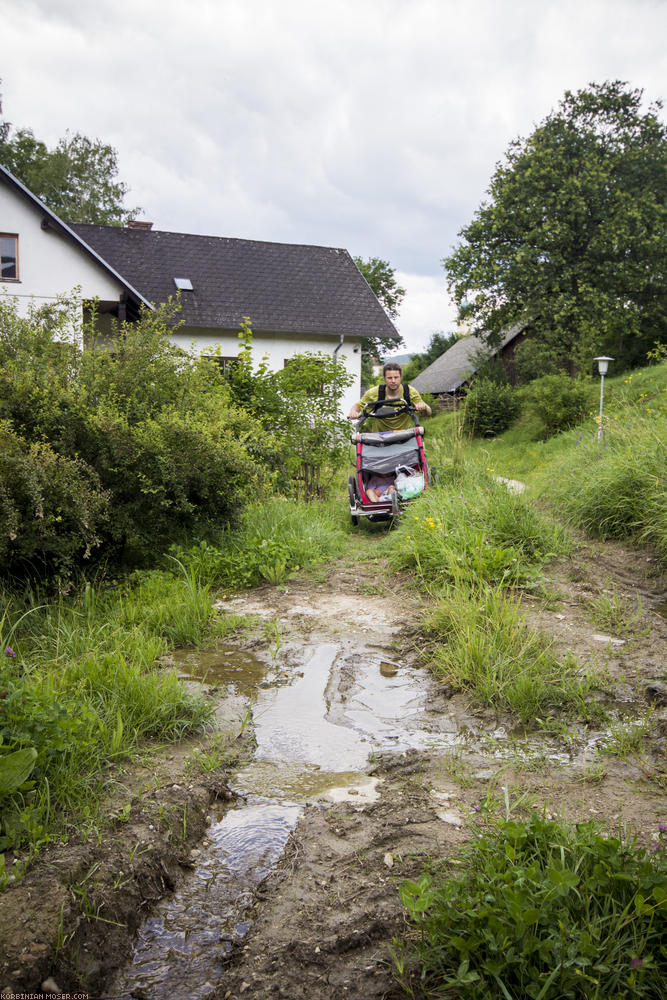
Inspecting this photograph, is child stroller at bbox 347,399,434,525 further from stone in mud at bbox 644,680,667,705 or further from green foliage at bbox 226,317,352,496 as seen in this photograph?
stone in mud at bbox 644,680,667,705

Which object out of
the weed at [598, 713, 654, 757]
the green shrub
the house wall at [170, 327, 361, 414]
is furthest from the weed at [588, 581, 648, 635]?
the house wall at [170, 327, 361, 414]

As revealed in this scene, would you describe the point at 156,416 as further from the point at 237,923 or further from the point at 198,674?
the point at 237,923

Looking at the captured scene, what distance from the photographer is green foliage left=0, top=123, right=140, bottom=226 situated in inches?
1459

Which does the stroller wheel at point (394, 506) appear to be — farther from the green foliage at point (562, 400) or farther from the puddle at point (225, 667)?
the green foliage at point (562, 400)

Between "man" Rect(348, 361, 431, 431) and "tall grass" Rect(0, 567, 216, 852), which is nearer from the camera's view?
"tall grass" Rect(0, 567, 216, 852)

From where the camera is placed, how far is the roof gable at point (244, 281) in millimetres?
24406

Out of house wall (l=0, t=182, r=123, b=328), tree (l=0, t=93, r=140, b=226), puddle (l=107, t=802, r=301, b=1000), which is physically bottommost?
puddle (l=107, t=802, r=301, b=1000)

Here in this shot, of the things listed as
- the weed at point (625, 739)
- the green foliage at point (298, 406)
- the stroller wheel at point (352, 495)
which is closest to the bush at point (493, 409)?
the green foliage at point (298, 406)

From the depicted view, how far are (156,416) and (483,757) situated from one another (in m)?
4.07

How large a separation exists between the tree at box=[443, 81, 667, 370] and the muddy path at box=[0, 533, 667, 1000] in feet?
69.9

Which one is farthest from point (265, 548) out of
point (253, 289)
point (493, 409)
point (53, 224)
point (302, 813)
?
point (253, 289)

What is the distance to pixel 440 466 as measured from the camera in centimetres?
955

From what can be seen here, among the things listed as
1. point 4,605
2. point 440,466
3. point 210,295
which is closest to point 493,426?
point 210,295

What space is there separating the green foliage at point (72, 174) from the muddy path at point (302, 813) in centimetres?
3888
